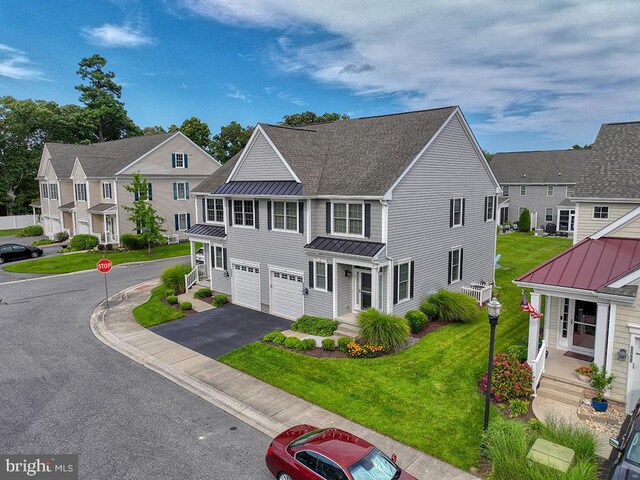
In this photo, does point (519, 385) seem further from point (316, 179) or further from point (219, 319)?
point (219, 319)

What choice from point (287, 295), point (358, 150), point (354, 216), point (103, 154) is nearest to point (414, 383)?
point (354, 216)

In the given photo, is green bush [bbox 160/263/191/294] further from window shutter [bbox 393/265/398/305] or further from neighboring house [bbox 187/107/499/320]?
window shutter [bbox 393/265/398/305]

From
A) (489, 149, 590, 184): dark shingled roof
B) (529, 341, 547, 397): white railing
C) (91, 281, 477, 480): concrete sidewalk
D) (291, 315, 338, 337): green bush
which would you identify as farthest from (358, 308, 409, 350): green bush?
(489, 149, 590, 184): dark shingled roof

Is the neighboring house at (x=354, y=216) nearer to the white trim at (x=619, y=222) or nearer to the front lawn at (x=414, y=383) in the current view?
the front lawn at (x=414, y=383)

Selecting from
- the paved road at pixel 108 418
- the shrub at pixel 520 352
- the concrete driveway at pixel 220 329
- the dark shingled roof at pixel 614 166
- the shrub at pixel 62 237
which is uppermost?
the dark shingled roof at pixel 614 166

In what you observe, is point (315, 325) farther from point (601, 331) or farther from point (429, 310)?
point (601, 331)

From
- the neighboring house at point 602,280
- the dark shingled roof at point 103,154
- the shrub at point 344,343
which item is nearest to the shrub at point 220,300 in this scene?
the shrub at point 344,343

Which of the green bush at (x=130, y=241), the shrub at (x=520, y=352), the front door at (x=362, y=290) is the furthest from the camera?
the green bush at (x=130, y=241)
